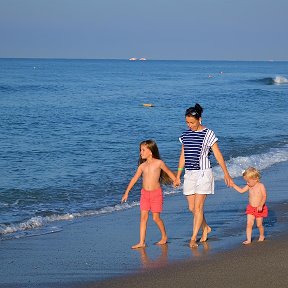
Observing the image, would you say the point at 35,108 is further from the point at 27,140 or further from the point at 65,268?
the point at 65,268

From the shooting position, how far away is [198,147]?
7.68 meters

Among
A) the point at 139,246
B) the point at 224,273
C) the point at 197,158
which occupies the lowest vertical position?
the point at 139,246

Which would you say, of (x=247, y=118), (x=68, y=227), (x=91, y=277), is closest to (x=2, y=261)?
(x=91, y=277)

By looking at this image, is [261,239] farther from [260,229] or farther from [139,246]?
[139,246]

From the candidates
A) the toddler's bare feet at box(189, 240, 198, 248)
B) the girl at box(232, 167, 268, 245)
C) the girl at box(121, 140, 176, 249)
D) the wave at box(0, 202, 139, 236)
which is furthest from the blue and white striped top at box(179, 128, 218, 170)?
the wave at box(0, 202, 139, 236)

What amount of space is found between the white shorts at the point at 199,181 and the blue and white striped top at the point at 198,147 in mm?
55

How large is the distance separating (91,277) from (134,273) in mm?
411

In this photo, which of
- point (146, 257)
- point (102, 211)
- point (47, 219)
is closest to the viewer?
point (146, 257)

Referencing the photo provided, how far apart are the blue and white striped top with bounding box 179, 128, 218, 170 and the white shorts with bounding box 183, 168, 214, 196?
55 millimetres

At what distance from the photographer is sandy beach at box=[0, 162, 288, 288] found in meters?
6.36

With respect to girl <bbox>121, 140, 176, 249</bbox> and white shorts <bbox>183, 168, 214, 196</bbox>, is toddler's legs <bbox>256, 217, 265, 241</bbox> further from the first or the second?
girl <bbox>121, 140, 176, 249</bbox>

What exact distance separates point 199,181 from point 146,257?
103cm

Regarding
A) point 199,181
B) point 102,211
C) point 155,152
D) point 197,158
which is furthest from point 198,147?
point 102,211

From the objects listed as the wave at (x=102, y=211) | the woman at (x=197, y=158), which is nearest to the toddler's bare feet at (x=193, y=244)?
the woman at (x=197, y=158)
